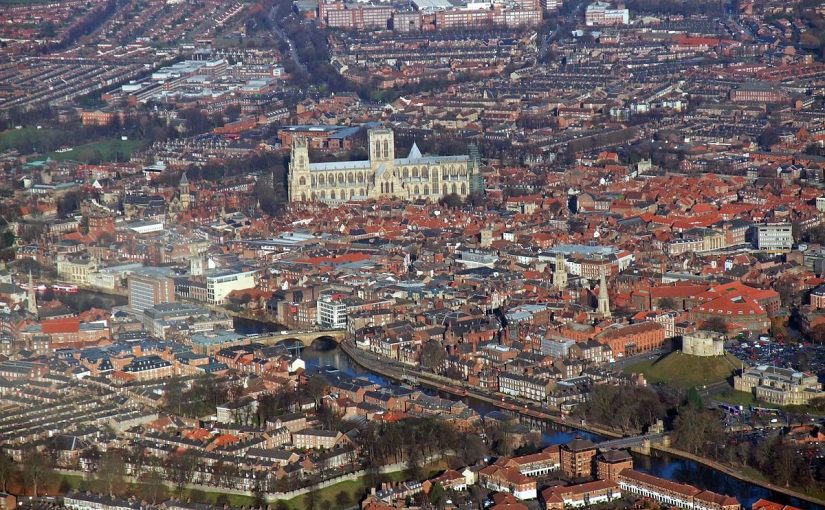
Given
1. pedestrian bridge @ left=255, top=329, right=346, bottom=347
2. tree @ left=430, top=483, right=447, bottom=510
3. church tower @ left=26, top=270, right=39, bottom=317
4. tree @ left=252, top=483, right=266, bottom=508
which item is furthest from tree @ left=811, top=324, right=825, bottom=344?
church tower @ left=26, top=270, right=39, bottom=317

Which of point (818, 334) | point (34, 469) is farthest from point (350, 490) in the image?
point (818, 334)

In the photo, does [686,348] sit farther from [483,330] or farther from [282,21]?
[282,21]

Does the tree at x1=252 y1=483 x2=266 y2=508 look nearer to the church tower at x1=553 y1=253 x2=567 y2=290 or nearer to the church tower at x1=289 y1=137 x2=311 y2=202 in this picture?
the church tower at x1=553 y1=253 x2=567 y2=290

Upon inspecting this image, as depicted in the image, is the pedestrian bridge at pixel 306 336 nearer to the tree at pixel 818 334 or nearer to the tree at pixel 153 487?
the tree at pixel 818 334

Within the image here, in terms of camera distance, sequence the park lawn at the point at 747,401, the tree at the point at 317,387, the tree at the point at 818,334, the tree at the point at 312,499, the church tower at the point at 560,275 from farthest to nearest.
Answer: the church tower at the point at 560,275 < the tree at the point at 818,334 < the tree at the point at 317,387 < the park lawn at the point at 747,401 < the tree at the point at 312,499

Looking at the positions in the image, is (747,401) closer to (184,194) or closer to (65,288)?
(65,288)

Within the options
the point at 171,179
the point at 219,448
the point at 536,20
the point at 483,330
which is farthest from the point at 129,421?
the point at 536,20

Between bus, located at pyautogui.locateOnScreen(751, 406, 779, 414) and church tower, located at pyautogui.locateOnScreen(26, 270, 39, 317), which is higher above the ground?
church tower, located at pyautogui.locateOnScreen(26, 270, 39, 317)

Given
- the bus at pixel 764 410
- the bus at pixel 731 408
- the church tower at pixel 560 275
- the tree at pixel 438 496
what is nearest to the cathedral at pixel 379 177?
the church tower at pixel 560 275
